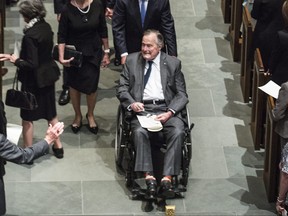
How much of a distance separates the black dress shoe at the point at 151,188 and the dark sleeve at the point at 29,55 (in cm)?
152

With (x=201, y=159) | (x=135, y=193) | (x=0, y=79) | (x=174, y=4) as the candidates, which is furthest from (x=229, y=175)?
(x=174, y=4)

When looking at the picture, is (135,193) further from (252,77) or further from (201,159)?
(252,77)

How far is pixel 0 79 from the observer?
10.9 metres

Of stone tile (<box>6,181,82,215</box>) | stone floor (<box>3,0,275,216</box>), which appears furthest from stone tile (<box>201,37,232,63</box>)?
stone tile (<box>6,181,82,215</box>)

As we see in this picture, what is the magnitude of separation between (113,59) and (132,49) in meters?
1.51

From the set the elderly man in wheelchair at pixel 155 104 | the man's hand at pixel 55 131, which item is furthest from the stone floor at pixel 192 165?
the man's hand at pixel 55 131

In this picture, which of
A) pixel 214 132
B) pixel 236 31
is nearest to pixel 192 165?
pixel 214 132

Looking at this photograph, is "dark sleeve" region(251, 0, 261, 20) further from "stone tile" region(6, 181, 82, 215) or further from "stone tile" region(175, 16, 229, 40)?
"stone tile" region(6, 181, 82, 215)

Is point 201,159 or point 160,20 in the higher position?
point 160,20

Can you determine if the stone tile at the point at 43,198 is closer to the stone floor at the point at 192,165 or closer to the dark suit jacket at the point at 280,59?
the stone floor at the point at 192,165

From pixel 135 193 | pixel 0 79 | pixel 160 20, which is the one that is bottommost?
pixel 135 193

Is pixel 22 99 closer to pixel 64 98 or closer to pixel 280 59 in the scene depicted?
pixel 64 98

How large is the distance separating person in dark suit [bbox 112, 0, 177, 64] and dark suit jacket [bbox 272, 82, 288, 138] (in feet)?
5.48

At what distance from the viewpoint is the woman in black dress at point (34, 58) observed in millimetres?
9688
